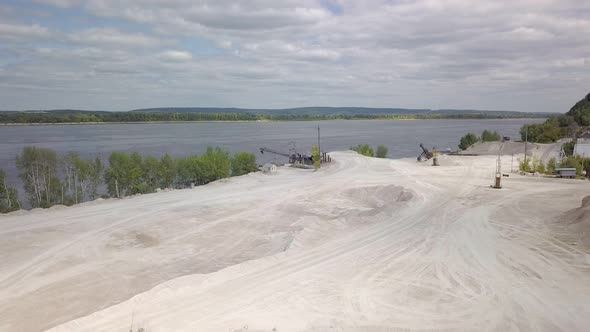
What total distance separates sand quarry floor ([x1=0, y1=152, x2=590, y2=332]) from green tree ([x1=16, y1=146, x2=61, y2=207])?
16164 millimetres

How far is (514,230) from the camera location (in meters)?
19.1

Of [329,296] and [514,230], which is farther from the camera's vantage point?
[514,230]

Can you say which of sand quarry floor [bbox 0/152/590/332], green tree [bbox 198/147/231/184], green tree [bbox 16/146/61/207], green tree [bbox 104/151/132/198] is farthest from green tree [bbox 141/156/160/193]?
sand quarry floor [bbox 0/152/590/332]

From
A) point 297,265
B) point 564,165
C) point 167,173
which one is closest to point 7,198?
point 167,173

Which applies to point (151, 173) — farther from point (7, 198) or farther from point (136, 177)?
point (7, 198)

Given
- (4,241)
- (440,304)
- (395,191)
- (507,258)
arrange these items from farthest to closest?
(395,191) < (4,241) < (507,258) < (440,304)

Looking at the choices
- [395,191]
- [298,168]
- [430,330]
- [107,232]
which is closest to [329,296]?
[430,330]

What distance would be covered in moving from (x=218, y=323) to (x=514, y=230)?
46.2 feet

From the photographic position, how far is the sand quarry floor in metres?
11.3

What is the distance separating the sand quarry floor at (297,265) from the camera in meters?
11.3

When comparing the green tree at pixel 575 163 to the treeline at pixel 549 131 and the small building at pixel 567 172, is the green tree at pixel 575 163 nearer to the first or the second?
the small building at pixel 567 172

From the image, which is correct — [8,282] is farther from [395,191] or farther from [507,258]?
[395,191]

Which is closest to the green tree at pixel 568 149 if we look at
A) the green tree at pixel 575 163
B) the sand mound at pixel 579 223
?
the green tree at pixel 575 163

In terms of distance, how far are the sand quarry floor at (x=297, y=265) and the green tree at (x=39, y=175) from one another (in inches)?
636
